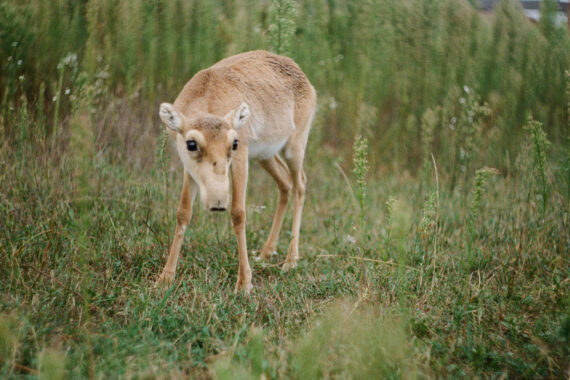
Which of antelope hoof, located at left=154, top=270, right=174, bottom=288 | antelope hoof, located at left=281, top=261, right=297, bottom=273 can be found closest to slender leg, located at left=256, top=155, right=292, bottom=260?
antelope hoof, located at left=281, top=261, right=297, bottom=273

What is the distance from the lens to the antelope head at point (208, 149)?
363cm

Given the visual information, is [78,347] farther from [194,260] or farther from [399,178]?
[399,178]

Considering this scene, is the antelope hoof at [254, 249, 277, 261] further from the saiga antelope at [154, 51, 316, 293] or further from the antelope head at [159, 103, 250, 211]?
the antelope head at [159, 103, 250, 211]

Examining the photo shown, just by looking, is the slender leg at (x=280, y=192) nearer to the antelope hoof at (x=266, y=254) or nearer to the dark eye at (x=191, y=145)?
the antelope hoof at (x=266, y=254)

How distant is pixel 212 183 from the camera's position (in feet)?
11.9

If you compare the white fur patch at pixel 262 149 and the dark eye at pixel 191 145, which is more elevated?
the dark eye at pixel 191 145

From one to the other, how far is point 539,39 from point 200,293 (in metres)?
6.12

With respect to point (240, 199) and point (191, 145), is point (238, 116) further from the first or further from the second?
point (240, 199)

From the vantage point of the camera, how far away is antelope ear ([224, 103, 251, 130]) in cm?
397

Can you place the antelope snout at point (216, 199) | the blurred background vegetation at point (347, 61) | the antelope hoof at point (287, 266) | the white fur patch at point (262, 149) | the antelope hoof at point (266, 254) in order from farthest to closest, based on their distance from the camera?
the blurred background vegetation at point (347, 61), the antelope hoof at point (266, 254), the white fur patch at point (262, 149), the antelope hoof at point (287, 266), the antelope snout at point (216, 199)

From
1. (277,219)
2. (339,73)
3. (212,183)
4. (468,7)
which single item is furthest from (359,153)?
(468,7)

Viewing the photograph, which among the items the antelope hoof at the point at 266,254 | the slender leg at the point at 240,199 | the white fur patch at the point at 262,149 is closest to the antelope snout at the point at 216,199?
the slender leg at the point at 240,199

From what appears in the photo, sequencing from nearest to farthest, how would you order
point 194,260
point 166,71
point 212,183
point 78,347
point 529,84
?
point 78,347 < point 212,183 < point 194,260 < point 166,71 < point 529,84

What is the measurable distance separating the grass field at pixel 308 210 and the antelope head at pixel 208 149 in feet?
1.40
